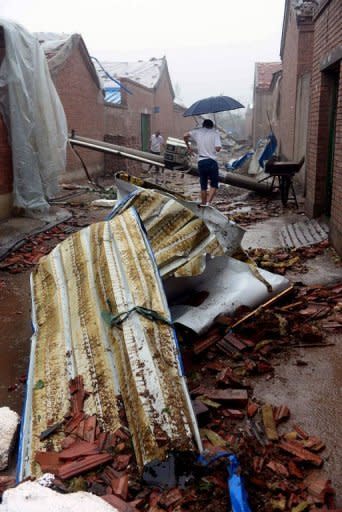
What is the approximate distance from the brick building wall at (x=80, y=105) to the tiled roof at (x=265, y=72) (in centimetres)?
1746

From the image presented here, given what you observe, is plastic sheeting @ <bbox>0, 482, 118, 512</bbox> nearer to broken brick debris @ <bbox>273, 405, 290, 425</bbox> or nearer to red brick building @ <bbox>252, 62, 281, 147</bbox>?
broken brick debris @ <bbox>273, 405, 290, 425</bbox>

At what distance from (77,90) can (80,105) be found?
0.57 m

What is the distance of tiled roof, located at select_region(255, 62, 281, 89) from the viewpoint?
112 feet

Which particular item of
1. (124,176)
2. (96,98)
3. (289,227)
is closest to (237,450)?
(124,176)

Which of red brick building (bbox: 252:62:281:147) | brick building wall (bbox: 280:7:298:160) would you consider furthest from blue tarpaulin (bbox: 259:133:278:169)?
red brick building (bbox: 252:62:281:147)

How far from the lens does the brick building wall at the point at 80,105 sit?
16.9 meters

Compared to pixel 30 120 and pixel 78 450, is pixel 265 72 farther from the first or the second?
pixel 78 450

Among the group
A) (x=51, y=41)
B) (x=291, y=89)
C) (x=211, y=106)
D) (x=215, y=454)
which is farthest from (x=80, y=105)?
(x=215, y=454)

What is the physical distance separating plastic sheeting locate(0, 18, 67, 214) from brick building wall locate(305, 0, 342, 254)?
5484mm

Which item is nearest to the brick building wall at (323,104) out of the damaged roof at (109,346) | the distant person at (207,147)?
the distant person at (207,147)

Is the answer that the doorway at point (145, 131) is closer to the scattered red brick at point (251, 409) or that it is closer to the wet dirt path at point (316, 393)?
the wet dirt path at point (316, 393)

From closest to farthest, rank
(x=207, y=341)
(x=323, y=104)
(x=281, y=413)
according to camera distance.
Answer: (x=281, y=413)
(x=207, y=341)
(x=323, y=104)

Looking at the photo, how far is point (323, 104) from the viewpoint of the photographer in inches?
353

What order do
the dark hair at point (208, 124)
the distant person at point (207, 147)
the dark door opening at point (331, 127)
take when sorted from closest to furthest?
the dark door opening at point (331, 127)
the dark hair at point (208, 124)
the distant person at point (207, 147)
